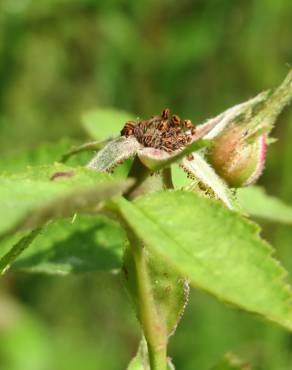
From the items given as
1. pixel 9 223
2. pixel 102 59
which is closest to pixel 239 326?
pixel 102 59

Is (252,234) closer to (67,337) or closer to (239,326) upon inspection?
(239,326)

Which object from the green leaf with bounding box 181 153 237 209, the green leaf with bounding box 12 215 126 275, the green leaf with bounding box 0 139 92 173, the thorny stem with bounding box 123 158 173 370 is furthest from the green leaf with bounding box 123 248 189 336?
the green leaf with bounding box 0 139 92 173

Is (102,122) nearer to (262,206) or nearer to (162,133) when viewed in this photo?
(262,206)

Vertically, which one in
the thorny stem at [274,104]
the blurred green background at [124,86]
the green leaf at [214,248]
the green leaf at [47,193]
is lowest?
the blurred green background at [124,86]

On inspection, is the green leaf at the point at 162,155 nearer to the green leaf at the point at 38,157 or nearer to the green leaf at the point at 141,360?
the green leaf at the point at 141,360

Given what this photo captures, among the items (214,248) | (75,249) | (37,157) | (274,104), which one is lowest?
(75,249)

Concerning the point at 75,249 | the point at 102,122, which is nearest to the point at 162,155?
the point at 75,249

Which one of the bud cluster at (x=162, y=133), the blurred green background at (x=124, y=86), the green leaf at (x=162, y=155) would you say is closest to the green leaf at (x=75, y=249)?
the bud cluster at (x=162, y=133)
